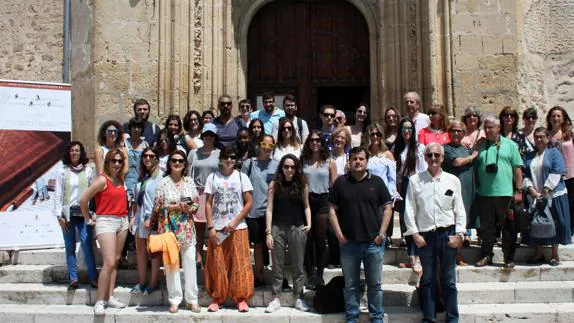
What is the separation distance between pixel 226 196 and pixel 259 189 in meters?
0.44

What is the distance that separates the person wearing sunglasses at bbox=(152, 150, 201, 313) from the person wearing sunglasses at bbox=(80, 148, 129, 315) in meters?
0.41

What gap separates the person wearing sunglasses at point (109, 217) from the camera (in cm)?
589

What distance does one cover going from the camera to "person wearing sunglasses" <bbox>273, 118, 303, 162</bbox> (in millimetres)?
6363

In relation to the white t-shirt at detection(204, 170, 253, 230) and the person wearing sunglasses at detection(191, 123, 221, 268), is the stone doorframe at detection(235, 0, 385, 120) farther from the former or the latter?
the white t-shirt at detection(204, 170, 253, 230)

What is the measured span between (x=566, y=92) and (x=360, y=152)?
5.87 meters

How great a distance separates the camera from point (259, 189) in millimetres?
6211

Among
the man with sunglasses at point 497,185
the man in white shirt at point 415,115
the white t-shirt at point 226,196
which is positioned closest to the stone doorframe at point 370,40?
the man in white shirt at point 415,115

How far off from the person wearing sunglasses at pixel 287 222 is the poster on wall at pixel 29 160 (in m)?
3.29

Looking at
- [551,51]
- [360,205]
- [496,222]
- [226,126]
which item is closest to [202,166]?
[226,126]

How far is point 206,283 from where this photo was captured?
6.00m

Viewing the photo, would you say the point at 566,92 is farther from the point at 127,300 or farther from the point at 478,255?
the point at 127,300

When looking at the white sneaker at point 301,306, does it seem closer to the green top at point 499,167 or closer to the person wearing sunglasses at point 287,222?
the person wearing sunglasses at point 287,222

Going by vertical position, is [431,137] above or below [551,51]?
below

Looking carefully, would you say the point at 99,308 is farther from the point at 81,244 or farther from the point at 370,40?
the point at 370,40
